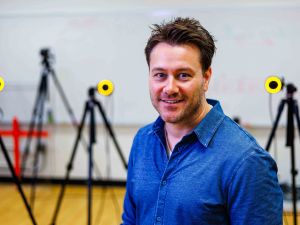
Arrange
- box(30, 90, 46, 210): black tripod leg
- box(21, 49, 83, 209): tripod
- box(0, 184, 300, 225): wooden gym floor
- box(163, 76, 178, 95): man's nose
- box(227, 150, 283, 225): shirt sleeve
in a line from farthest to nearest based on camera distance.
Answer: box(30, 90, 46, 210): black tripod leg < box(21, 49, 83, 209): tripod < box(0, 184, 300, 225): wooden gym floor < box(163, 76, 178, 95): man's nose < box(227, 150, 283, 225): shirt sleeve

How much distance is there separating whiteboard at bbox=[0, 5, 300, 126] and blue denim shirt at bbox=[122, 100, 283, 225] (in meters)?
2.03

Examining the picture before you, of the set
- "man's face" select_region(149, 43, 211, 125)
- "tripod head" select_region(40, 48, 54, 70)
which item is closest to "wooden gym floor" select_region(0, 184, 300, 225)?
"tripod head" select_region(40, 48, 54, 70)

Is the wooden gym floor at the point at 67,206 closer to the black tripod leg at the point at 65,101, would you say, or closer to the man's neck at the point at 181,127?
the black tripod leg at the point at 65,101

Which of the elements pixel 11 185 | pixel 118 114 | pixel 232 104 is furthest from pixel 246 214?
pixel 11 185

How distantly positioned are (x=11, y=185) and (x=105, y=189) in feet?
3.27

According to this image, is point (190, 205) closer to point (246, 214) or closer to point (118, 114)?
point (246, 214)

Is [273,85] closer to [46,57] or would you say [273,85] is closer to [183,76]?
[183,76]

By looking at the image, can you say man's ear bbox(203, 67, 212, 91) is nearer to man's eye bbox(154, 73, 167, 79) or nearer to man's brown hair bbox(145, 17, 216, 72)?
man's brown hair bbox(145, 17, 216, 72)

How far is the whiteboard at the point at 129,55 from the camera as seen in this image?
2977mm

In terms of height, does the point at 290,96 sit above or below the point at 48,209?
above

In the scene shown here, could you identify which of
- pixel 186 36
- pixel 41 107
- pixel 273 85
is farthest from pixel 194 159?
pixel 41 107

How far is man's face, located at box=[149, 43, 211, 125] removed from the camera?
3.34 ft

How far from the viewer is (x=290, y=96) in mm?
2025

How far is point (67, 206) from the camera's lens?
10.0 ft
